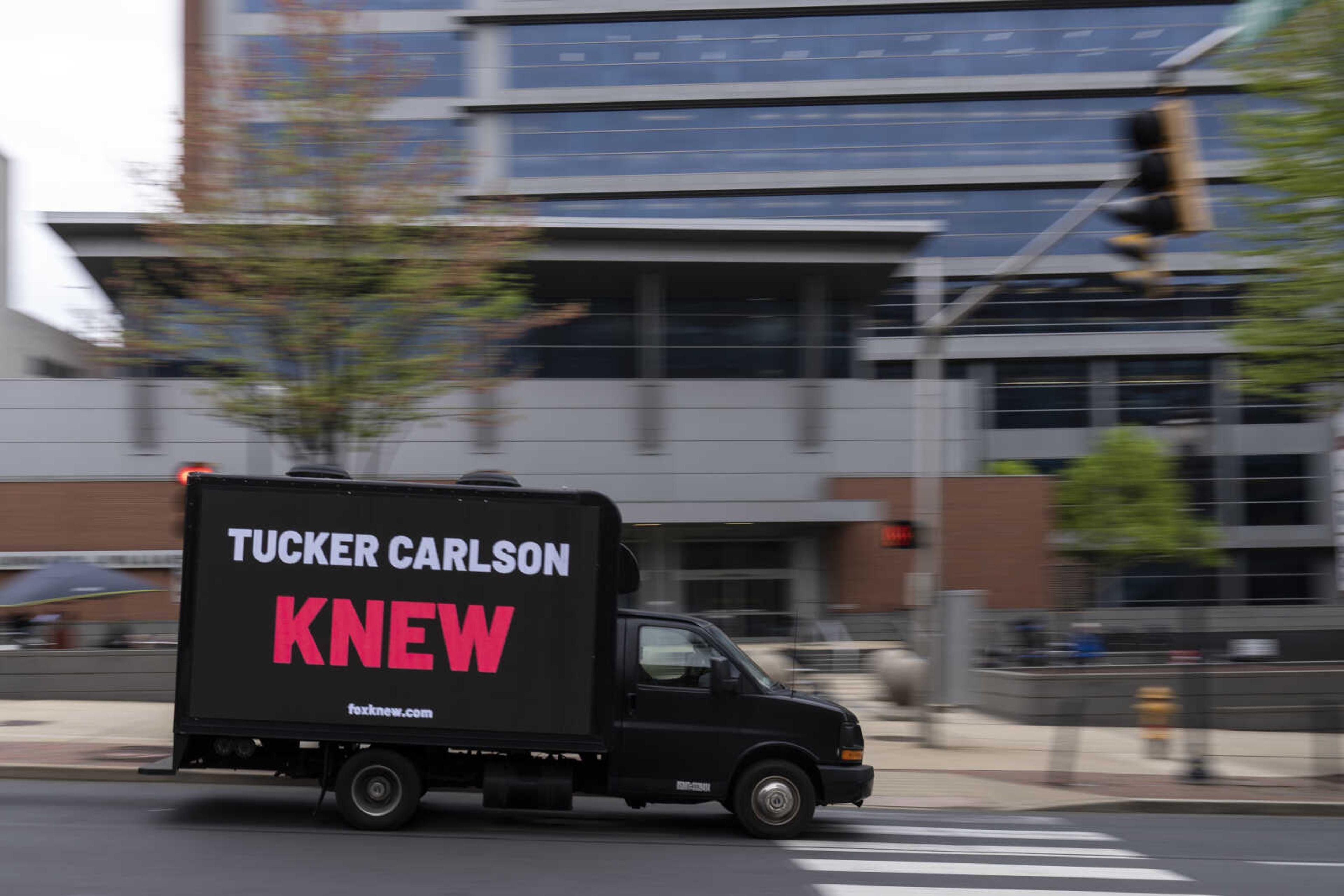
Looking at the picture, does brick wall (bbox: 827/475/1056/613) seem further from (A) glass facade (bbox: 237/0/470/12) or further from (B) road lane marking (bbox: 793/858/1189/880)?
(B) road lane marking (bbox: 793/858/1189/880)

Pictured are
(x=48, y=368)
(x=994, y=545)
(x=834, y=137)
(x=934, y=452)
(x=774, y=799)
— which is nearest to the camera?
(x=774, y=799)

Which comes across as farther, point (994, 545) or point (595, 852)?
point (994, 545)

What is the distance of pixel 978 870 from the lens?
31.6 feet

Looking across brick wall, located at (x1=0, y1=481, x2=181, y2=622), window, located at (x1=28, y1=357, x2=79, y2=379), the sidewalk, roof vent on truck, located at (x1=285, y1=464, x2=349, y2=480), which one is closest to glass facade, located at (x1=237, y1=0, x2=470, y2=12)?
brick wall, located at (x1=0, y1=481, x2=181, y2=622)

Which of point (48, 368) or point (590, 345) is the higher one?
point (48, 368)

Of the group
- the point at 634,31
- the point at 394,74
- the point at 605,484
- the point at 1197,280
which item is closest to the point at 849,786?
the point at 394,74

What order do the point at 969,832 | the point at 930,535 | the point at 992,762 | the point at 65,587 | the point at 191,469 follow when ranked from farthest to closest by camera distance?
the point at 65,587 → the point at 930,535 → the point at 992,762 → the point at 191,469 → the point at 969,832

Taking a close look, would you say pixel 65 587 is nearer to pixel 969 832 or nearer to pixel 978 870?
pixel 969 832

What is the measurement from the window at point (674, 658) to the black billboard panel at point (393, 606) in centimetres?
44

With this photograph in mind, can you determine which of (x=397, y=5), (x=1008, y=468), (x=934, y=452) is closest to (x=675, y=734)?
(x=934, y=452)

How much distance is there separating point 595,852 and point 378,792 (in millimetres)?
1963

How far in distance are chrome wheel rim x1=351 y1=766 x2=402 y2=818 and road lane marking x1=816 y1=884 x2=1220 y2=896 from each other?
3.72 metres

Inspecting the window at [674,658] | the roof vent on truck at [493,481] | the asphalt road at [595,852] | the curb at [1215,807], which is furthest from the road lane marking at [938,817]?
the roof vent on truck at [493,481]

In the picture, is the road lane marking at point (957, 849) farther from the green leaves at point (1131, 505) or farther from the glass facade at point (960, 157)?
the green leaves at point (1131, 505)
